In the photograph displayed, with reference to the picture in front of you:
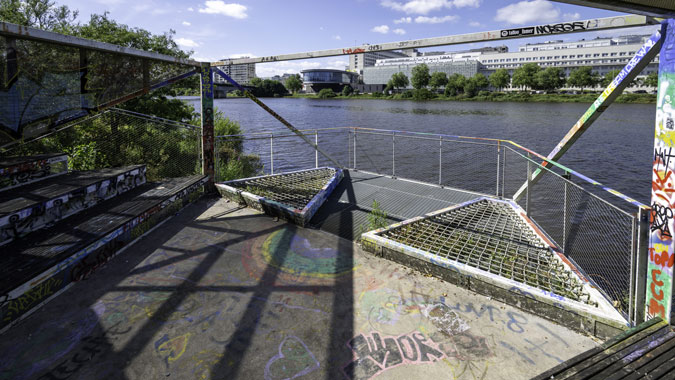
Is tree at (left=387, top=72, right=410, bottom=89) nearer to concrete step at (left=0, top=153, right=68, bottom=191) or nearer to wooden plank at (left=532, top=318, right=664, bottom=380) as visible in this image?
concrete step at (left=0, top=153, right=68, bottom=191)

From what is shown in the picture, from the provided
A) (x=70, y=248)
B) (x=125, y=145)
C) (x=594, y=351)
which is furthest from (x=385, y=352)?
(x=125, y=145)

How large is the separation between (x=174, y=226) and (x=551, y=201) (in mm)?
14152

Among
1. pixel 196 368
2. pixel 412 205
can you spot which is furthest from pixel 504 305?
pixel 412 205

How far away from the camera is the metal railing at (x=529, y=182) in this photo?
229 inches

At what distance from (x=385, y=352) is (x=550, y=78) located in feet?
405

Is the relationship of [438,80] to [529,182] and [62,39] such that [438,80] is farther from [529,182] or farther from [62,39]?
[62,39]

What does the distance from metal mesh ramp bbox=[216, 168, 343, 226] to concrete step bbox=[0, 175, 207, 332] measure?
151 centimetres

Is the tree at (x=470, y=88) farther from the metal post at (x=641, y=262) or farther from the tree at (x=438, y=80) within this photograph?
the metal post at (x=641, y=262)

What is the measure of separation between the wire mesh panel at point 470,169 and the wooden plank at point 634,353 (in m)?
14.1

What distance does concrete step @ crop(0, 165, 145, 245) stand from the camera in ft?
17.4

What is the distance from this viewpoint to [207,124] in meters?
9.55

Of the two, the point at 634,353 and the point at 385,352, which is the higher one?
the point at 634,353

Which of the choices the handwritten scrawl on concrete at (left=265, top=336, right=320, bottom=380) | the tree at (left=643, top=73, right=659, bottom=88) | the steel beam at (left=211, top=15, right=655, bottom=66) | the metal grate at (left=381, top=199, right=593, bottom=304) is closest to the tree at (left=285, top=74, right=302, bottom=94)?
the tree at (left=643, top=73, right=659, bottom=88)

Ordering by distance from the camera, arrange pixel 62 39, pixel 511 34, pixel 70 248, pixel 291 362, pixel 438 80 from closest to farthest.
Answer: pixel 291 362 < pixel 70 248 < pixel 511 34 < pixel 62 39 < pixel 438 80
